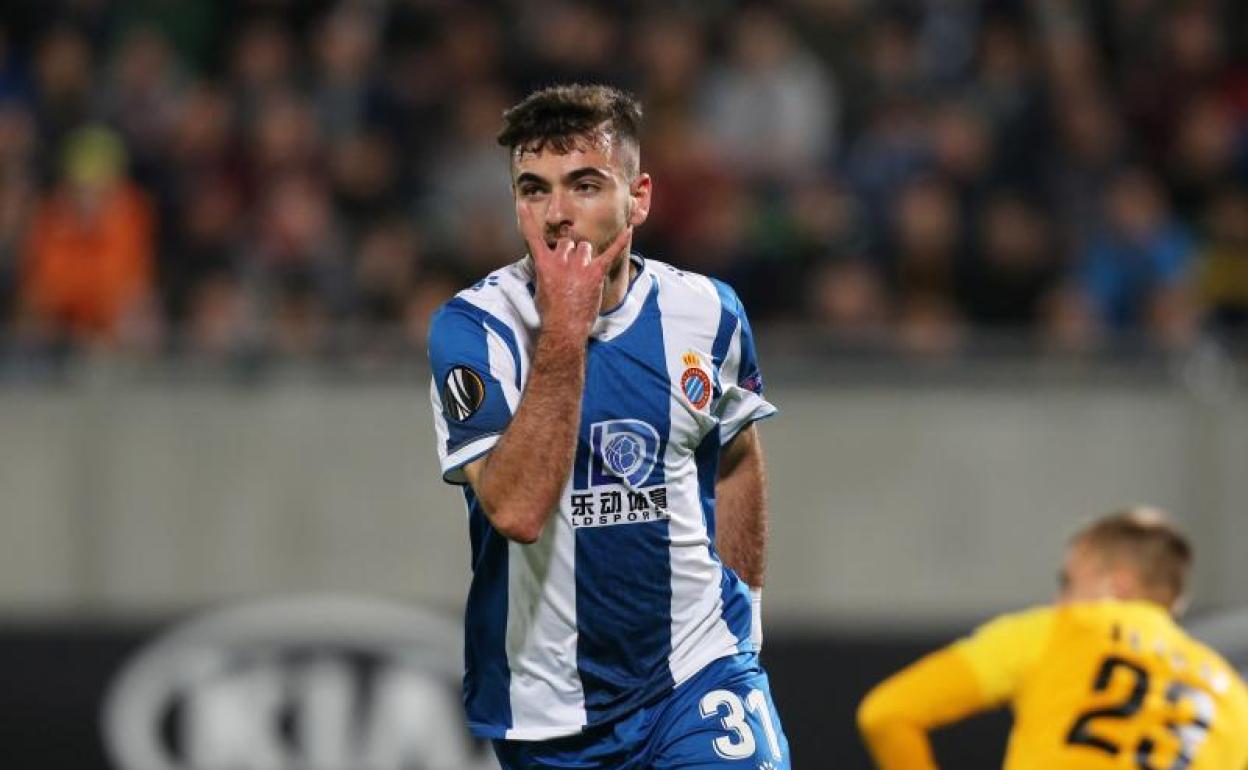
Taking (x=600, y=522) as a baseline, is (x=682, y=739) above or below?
below

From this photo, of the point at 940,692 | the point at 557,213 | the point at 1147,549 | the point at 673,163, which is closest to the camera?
the point at 557,213

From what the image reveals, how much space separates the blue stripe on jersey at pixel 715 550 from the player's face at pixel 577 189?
21.1 inches

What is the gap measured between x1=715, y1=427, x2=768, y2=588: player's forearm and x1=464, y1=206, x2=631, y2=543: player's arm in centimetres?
64

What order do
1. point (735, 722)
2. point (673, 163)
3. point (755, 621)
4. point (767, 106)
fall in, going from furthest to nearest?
point (767, 106) < point (673, 163) < point (755, 621) < point (735, 722)

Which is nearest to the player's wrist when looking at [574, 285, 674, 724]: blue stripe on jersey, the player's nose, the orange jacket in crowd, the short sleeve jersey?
[574, 285, 674, 724]: blue stripe on jersey

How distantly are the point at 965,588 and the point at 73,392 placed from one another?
3.48 meters

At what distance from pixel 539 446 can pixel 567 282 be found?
12.7 inches

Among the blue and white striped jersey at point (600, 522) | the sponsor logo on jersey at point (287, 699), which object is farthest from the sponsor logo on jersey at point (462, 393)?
the sponsor logo on jersey at point (287, 699)

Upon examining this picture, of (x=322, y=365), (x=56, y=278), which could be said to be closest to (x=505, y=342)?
(x=322, y=365)

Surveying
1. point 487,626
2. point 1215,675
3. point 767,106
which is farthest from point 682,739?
point 767,106

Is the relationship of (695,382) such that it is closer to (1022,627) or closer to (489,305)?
(489,305)

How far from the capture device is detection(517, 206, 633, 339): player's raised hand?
415 cm

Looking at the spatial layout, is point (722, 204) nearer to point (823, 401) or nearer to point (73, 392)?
point (823, 401)

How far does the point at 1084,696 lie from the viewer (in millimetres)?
4895
